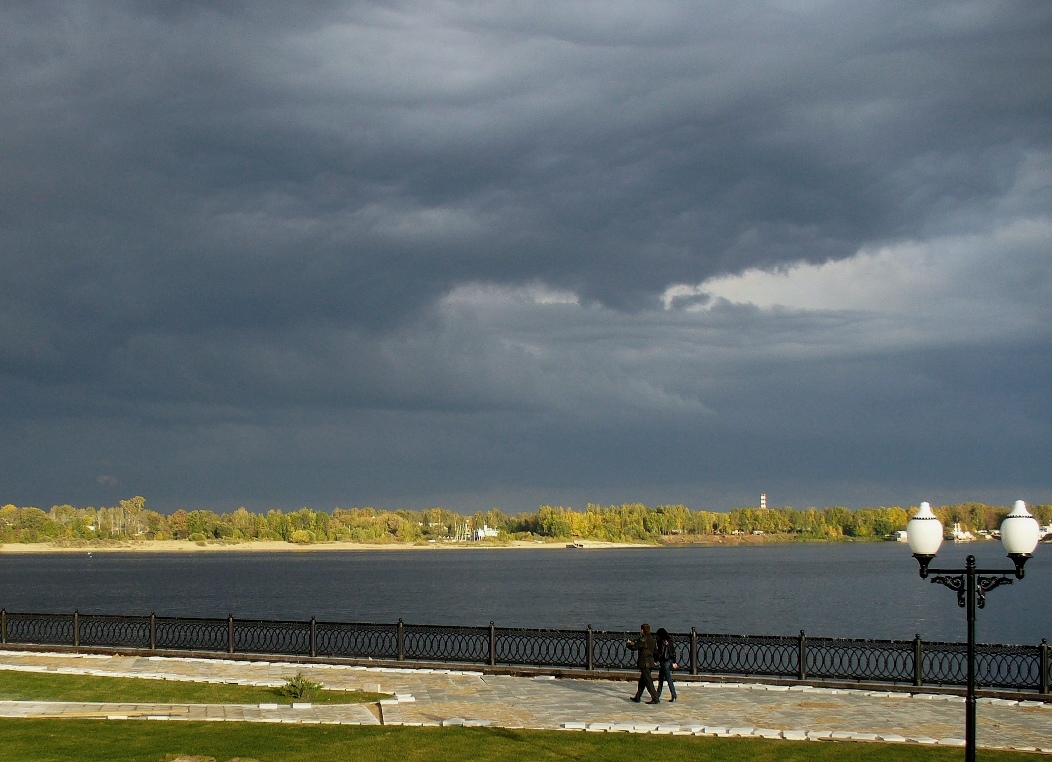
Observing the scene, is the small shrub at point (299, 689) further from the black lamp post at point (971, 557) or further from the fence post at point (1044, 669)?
the fence post at point (1044, 669)

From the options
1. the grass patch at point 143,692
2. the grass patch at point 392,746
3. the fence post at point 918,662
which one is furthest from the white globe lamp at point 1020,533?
the grass patch at point 143,692

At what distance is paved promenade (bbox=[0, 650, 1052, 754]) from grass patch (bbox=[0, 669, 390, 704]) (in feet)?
2.23

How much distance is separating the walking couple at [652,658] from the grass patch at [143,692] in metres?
6.04

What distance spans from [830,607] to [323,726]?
75204 millimetres

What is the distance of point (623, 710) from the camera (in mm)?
22156

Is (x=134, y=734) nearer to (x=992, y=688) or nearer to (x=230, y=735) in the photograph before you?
(x=230, y=735)

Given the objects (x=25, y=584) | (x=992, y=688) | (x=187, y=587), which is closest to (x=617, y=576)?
(x=187, y=587)

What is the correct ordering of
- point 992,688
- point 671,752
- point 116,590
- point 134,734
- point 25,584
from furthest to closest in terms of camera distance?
1. point 25,584
2. point 116,590
3. point 992,688
4. point 134,734
5. point 671,752

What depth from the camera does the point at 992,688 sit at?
24812 millimetres

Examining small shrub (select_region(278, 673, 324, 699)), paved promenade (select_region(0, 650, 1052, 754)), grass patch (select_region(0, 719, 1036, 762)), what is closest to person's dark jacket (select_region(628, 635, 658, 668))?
paved promenade (select_region(0, 650, 1052, 754))

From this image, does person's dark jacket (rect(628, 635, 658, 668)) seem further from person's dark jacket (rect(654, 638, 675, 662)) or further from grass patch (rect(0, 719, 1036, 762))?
grass patch (rect(0, 719, 1036, 762))

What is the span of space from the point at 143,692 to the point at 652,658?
12288 millimetres

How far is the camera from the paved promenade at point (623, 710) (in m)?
19.8

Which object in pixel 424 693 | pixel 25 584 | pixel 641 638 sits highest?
pixel 641 638
